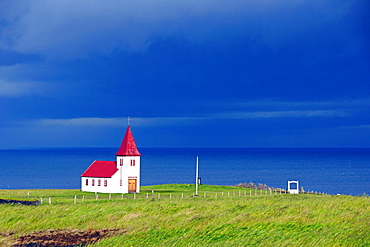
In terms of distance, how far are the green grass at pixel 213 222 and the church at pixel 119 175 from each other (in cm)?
2315

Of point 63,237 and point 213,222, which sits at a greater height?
point 213,222

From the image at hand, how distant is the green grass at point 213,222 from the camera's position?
28.5 m

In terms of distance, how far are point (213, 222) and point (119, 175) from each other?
35.8 meters

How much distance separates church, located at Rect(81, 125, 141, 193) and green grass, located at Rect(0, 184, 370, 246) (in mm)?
23152

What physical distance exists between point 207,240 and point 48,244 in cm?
990

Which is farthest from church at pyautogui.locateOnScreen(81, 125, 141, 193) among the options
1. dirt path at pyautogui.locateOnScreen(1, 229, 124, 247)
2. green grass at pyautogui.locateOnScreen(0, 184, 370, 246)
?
dirt path at pyautogui.locateOnScreen(1, 229, 124, 247)

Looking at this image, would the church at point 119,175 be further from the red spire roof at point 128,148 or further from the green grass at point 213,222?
the green grass at point 213,222

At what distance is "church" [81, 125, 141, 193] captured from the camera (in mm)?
68250

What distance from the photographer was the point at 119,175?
225ft

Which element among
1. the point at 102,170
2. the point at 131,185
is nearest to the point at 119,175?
the point at 131,185

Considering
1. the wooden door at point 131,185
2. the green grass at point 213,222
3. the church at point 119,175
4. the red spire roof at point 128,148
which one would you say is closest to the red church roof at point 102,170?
the church at point 119,175

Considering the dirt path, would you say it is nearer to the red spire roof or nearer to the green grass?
the green grass

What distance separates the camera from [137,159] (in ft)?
230

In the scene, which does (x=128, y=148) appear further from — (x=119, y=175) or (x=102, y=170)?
(x=102, y=170)
